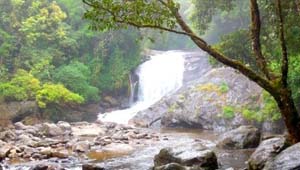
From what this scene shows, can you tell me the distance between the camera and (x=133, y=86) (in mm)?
30078

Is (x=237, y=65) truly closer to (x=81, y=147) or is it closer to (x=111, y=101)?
(x=81, y=147)

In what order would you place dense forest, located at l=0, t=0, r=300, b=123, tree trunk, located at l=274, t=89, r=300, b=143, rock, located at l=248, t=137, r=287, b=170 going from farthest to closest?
dense forest, located at l=0, t=0, r=300, b=123 → rock, located at l=248, t=137, r=287, b=170 → tree trunk, located at l=274, t=89, r=300, b=143

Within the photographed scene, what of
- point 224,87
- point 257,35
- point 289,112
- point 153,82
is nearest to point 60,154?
point 257,35

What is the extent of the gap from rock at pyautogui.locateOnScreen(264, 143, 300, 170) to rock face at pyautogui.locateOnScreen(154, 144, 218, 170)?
2744 mm

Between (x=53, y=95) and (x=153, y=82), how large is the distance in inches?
325

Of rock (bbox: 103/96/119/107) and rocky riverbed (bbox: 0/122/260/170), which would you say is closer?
rocky riverbed (bbox: 0/122/260/170)

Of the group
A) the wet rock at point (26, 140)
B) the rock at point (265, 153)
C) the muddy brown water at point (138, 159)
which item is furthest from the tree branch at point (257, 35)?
the wet rock at point (26, 140)

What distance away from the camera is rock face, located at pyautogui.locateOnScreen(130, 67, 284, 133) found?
2127cm

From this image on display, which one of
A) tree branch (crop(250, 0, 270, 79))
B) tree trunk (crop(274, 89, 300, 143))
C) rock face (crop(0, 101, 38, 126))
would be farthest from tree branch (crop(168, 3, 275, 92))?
rock face (crop(0, 101, 38, 126))

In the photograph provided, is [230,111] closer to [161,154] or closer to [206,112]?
[206,112]

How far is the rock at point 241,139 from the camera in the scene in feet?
47.8

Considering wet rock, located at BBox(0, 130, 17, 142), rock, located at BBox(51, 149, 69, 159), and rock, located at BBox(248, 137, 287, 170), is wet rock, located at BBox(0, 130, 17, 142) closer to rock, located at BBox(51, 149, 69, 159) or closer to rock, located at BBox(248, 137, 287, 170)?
rock, located at BBox(51, 149, 69, 159)

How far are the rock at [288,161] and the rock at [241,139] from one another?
6536mm

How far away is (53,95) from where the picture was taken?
23438 mm
